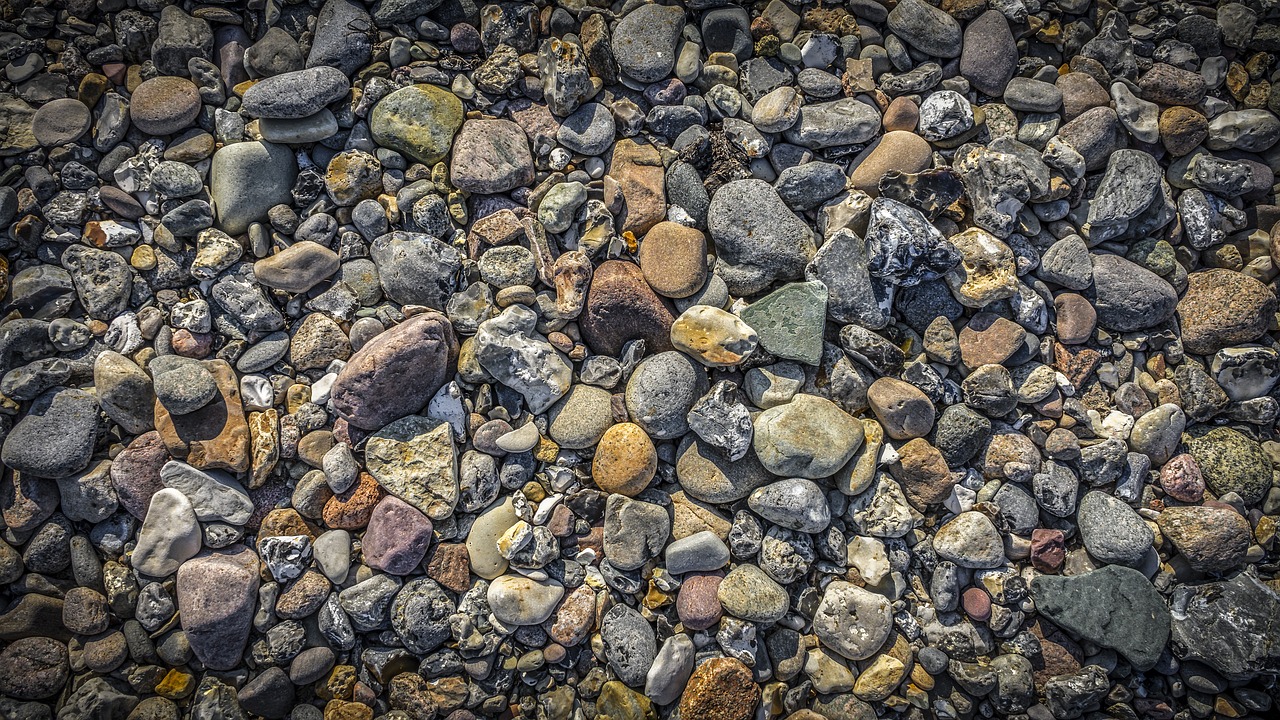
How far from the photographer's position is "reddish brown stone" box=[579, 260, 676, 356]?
2.84 metres

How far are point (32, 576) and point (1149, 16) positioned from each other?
622 cm

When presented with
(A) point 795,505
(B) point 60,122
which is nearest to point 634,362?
(A) point 795,505

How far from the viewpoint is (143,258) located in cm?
292

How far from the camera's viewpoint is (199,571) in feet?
8.85

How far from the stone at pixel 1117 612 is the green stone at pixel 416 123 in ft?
12.0

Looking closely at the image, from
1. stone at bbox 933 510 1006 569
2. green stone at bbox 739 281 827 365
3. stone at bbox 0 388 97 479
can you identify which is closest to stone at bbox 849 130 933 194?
green stone at bbox 739 281 827 365

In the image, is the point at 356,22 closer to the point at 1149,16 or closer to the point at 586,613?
the point at 586,613

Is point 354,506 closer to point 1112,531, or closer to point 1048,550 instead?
point 1048,550

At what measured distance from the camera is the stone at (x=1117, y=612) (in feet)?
9.09

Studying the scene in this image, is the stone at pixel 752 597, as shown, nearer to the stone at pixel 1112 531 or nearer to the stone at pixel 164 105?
the stone at pixel 1112 531

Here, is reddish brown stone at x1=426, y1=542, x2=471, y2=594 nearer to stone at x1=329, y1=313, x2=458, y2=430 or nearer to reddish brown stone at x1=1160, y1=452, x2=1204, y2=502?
stone at x1=329, y1=313, x2=458, y2=430

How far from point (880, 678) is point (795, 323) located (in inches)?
66.6

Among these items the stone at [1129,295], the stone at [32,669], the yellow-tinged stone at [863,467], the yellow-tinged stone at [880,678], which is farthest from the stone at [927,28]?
the stone at [32,669]

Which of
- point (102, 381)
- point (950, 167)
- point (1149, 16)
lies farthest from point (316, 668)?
point (1149, 16)
